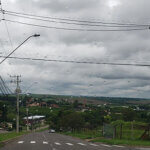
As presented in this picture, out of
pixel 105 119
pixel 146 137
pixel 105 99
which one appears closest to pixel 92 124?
pixel 105 119

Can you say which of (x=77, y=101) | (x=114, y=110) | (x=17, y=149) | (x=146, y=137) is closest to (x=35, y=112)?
(x=77, y=101)

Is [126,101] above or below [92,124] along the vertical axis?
above

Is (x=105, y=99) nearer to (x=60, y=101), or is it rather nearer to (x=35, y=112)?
(x=35, y=112)

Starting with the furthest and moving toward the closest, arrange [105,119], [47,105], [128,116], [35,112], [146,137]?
[47,105] → [35,112] → [128,116] → [105,119] → [146,137]

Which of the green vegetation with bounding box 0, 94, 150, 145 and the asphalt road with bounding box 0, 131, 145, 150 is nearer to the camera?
the asphalt road with bounding box 0, 131, 145, 150

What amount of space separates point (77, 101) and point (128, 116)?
60220 mm

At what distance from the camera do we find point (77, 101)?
166875mm

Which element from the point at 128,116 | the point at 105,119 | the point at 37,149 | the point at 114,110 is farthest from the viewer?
the point at 114,110

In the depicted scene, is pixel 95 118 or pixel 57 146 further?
pixel 95 118

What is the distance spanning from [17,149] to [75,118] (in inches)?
2732

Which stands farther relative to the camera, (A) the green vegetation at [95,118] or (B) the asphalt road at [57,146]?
(A) the green vegetation at [95,118]

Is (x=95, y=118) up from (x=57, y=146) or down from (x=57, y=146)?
down

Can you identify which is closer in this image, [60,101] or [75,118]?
[75,118]

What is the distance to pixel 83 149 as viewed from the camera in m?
23.9
